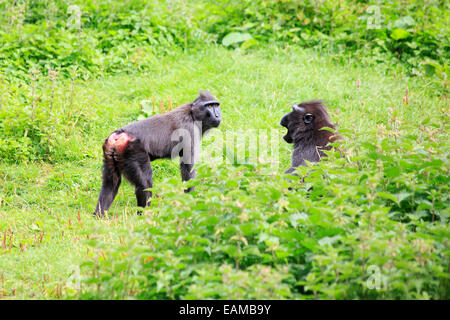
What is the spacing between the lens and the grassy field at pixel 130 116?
4.97 m

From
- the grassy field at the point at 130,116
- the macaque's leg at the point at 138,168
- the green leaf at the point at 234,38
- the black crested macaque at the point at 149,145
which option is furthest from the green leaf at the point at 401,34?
the macaque's leg at the point at 138,168

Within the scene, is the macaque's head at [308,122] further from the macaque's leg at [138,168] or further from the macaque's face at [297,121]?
the macaque's leg at [138,168]

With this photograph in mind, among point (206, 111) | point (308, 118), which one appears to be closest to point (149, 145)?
point (206, 111)

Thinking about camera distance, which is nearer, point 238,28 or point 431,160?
point 431,160

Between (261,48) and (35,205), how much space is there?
560cm

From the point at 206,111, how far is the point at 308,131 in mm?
1374

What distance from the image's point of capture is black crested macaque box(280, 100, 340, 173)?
20.4 feet

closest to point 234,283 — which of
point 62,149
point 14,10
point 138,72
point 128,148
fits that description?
point 128,148

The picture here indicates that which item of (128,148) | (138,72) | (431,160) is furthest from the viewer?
(138,72)

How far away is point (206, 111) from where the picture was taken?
22.6 ft

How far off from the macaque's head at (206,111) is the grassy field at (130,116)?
87cm

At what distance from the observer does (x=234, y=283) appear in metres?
3.17

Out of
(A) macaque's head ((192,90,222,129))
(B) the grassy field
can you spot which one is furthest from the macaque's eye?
(A) macaque's head ((192,90,222,129))

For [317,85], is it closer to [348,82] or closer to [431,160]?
[348,82]
